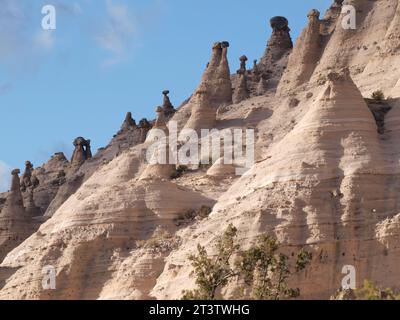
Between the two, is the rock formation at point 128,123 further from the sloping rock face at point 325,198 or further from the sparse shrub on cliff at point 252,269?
the sparse shrub on cliff at point 252,269

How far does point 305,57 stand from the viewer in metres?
77.1

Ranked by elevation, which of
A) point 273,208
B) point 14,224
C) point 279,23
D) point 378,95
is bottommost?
point 273,208

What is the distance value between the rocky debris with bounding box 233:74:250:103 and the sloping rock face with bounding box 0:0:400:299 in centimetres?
1045

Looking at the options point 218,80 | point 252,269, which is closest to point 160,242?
point 252,269

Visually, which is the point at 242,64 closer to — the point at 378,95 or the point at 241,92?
the point at 241,92

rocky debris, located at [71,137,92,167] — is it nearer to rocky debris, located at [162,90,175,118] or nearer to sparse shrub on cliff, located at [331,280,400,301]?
rocky debris, located at [162,90,175,118]

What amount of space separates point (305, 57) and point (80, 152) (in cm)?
3185

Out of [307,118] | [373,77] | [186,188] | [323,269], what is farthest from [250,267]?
[373,77]

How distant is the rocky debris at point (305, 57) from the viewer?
2990 inches

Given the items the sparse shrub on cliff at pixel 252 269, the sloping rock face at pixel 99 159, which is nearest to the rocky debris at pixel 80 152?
the sloping rock face at pixel 99 159

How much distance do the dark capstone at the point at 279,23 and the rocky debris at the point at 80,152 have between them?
63.6 feet

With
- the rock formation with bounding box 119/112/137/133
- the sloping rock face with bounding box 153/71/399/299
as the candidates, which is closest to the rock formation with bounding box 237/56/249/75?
the rock formation with bounding box 119/112/137/133

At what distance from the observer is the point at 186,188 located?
58.5 m

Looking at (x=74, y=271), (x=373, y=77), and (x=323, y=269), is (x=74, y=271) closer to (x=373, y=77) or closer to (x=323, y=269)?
(x=323, y=269)
